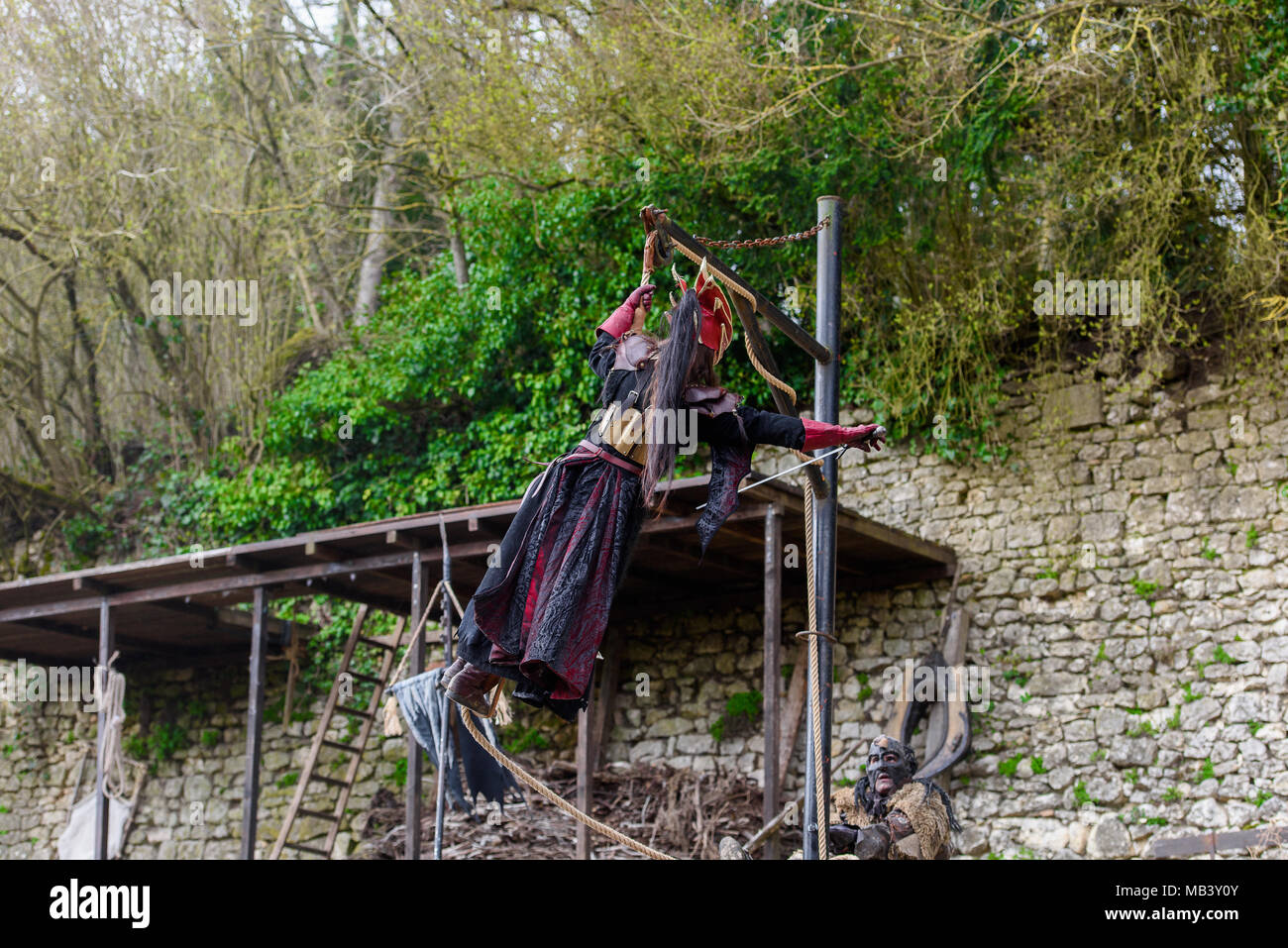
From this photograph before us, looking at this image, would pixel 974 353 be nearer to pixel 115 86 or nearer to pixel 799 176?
pixel 799 176

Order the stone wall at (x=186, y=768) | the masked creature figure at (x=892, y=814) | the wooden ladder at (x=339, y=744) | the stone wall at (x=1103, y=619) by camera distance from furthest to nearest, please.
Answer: the stone wall at (x=186, y=768)
the wooden ladder at (x=339, y=744)
the stone wall at (x=1103, y=619)
the masked creature figure at (x=892, y=814)

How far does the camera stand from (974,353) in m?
9.39

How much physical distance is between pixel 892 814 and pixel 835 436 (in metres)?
2.16

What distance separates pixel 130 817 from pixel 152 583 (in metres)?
3.51

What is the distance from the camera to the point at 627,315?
378 cm

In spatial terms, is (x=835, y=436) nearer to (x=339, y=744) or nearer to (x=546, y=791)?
(x=546, y=791)

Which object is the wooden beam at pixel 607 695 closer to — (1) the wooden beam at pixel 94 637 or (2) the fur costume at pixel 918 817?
(1) the wooden beam at pixel 94 637

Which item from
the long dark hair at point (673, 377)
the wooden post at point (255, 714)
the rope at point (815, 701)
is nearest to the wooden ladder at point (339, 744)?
the wooden post at point (255, 714)

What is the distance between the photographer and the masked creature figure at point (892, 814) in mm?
4770

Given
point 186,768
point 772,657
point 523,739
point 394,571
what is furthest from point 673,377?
point 186,768

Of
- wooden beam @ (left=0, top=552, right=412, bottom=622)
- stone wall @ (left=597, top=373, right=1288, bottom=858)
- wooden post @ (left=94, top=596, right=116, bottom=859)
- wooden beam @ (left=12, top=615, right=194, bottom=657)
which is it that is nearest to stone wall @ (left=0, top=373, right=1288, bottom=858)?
stone wall @ (left=597, top=373, right=1288, bottom=858)

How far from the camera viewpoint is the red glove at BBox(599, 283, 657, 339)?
373 centimetres

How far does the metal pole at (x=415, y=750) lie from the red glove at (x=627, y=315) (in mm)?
4494

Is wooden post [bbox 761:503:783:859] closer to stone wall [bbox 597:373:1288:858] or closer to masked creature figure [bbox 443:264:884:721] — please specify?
stone wall [bbox 597:373:1288:858]
